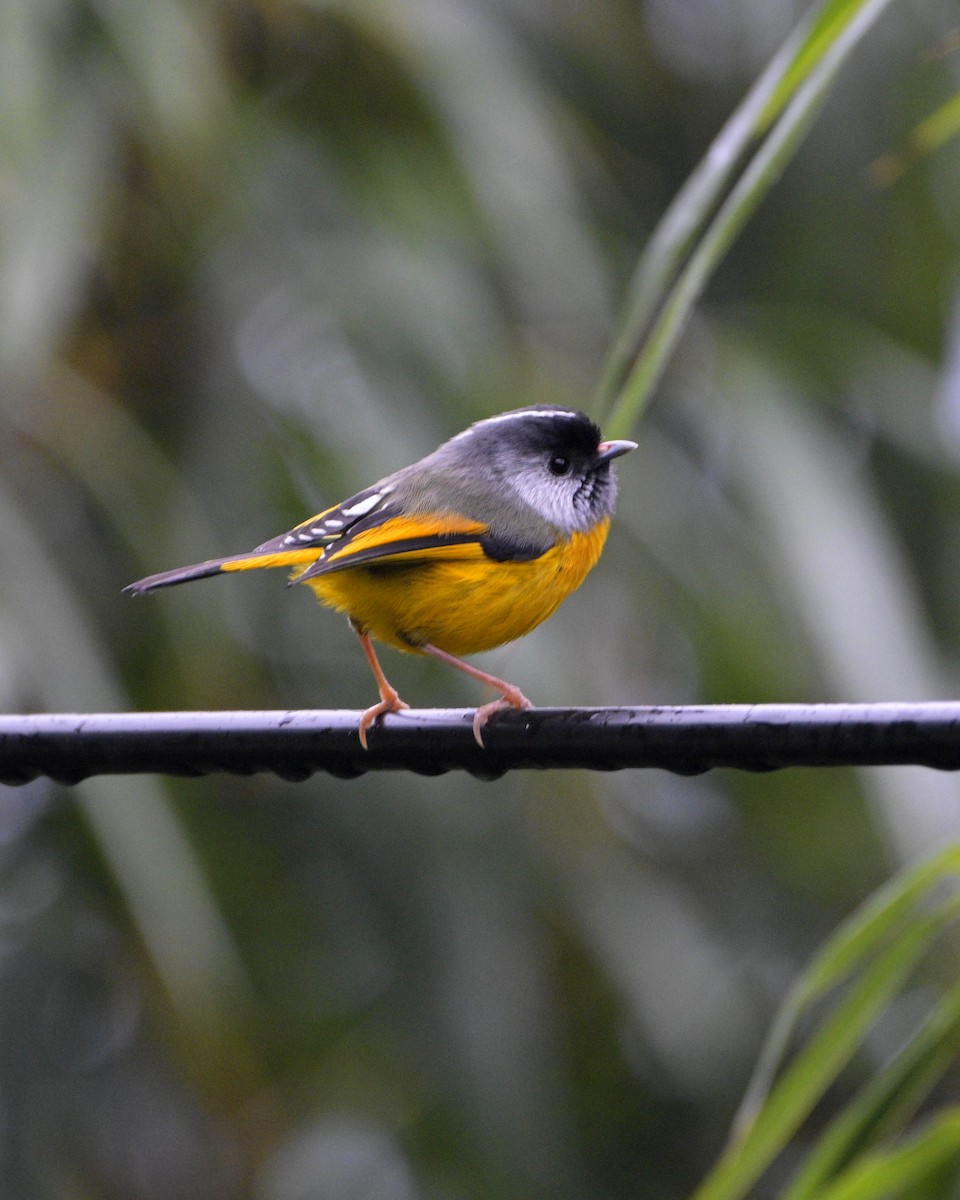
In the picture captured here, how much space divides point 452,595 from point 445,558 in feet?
0.23

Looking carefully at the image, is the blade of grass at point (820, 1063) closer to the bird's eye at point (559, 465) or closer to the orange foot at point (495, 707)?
the orange foot at point (495, 707)

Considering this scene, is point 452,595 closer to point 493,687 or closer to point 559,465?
point 493,687

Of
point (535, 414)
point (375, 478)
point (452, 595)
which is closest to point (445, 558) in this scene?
point (452, 595)

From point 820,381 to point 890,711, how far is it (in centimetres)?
410

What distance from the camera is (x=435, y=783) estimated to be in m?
5.52

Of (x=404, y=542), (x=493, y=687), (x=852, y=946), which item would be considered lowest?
(x=852, y=946)

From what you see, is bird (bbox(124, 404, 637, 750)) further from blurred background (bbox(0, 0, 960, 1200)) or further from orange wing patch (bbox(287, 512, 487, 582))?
blurred background (bbox(0, 0, 960, 1200))

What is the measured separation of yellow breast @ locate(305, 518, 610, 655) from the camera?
2914 millimetres

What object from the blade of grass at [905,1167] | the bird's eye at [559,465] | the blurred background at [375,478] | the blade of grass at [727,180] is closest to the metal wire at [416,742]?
the blade of grass at [727,180]

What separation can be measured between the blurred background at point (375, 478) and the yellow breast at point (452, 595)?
1614 mm

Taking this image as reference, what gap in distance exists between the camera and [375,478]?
4855 mm

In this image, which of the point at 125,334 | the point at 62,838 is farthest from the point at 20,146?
the point at 62,838

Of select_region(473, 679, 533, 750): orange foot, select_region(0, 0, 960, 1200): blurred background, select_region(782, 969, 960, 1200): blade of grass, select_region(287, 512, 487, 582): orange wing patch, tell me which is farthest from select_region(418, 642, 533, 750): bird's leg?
select_region(0, 0, 960, 1200): blurred background

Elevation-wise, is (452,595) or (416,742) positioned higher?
(452,595)
